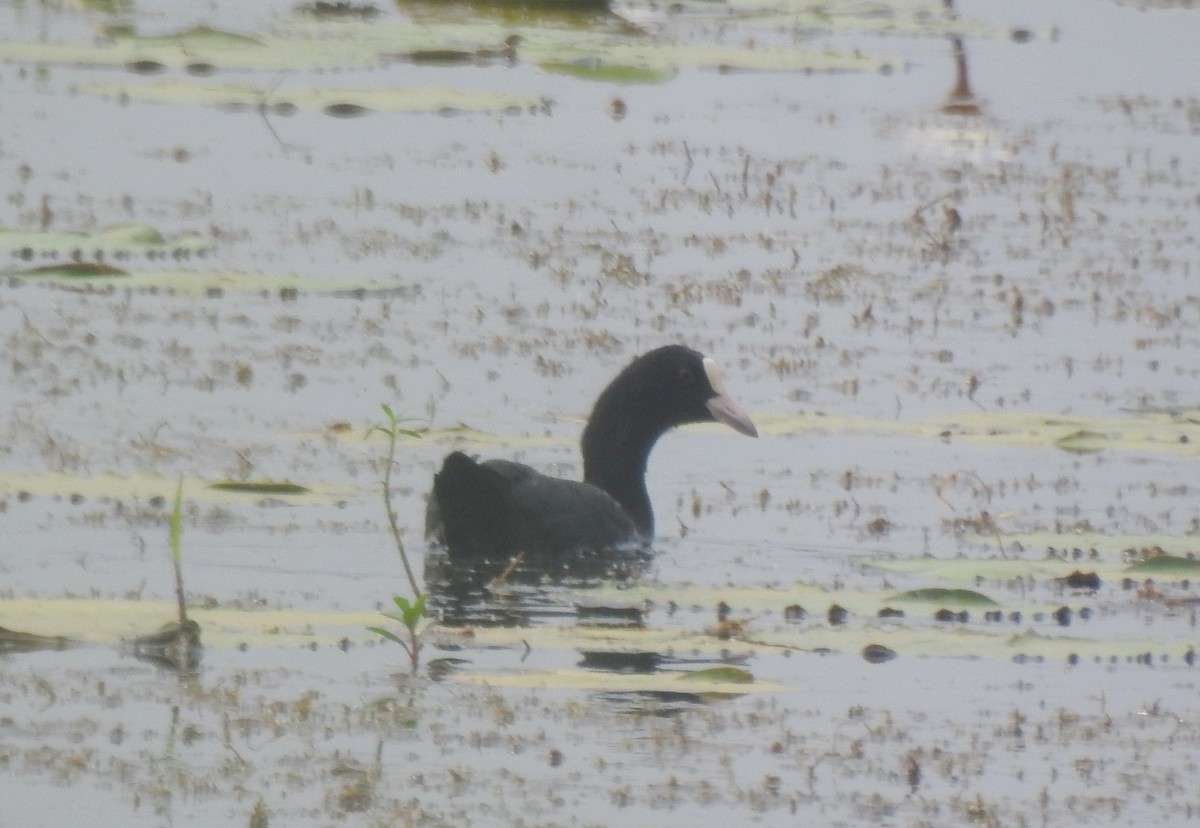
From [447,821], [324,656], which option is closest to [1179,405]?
[324,656]

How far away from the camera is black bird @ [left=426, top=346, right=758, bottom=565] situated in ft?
26.5

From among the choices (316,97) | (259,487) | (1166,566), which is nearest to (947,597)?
(1166,566)

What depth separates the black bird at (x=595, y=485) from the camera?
26.5 ft

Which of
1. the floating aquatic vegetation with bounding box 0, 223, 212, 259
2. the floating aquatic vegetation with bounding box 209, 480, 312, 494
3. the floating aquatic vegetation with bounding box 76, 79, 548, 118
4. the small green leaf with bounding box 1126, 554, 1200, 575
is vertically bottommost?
the small green leaf with bounding box 1126, 554, 1200, 575

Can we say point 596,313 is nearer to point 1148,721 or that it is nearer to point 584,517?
point 584,517

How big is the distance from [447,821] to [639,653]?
5.26 feet

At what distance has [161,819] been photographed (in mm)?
5465

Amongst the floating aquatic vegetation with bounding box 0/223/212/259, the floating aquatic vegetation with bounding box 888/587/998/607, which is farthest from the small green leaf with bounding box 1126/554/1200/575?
the floating aquatic vegetation with bounding box 0/223/212/259

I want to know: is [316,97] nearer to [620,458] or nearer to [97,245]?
[97,245]

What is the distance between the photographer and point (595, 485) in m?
8.98

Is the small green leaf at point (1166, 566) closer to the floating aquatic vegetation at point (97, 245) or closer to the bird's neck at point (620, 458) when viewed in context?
the bird's neck at point (620, 458)

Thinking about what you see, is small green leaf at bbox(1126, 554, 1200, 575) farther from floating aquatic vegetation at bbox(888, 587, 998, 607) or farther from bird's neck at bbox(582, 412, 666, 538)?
bird's neck at bbox(582, 412, 666, 538)

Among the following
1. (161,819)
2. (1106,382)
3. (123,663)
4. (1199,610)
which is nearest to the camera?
(161,819)

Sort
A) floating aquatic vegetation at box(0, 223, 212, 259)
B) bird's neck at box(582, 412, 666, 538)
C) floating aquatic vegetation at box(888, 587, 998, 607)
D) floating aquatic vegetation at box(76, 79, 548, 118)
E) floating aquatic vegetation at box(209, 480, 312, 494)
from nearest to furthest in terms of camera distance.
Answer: floating aquatic vegetation at box(888, 587, 998, 607) → floating aquatic vegetation at box(209, 480, 312, 494) → bird's neck at box(582, 412, 666, 538) → floating aquatic vegetation at box(0, 223, 212, 259) → floating aquatic vegetation at box(76, 79, 548, 118)
